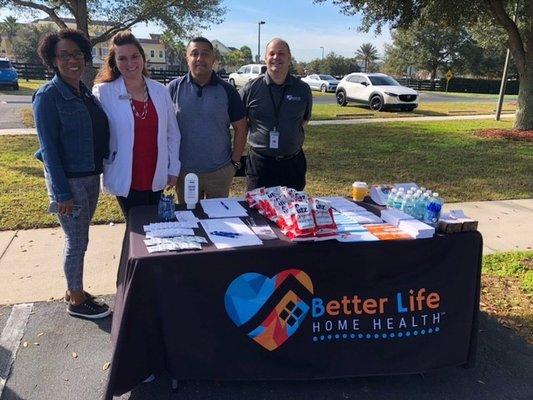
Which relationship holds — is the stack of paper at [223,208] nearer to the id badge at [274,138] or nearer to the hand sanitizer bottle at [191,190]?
the hand sanitizer bottle at [191,190]

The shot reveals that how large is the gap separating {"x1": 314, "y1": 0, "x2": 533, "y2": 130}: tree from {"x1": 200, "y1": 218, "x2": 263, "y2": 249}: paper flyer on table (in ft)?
35.4

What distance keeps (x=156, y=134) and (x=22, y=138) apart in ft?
27.6

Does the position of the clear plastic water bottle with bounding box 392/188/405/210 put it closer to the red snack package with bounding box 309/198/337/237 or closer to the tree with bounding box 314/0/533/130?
the red snack package with bounding box 309/198/337/237


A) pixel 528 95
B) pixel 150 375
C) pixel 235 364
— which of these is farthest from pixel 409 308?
pixel 528 95

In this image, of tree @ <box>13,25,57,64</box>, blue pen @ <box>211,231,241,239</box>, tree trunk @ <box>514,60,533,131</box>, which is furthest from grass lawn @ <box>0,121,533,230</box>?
tree @ <box>13,25,57,64</box>

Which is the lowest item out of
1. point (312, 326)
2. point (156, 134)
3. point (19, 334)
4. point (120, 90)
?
point (19, 334)

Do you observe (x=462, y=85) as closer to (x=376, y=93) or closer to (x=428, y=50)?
(x=428, y=50)

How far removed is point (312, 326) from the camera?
108 inches

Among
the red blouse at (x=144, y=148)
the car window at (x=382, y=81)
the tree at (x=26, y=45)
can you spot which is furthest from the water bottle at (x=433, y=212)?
the tree at (x=26, y=45)

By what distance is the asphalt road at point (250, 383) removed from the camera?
2719 millimetres

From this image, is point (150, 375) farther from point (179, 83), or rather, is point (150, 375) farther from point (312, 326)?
point (179, 83)

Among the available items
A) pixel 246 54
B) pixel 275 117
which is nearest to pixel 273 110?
pixel 275 117

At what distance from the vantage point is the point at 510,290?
4039 millimetres

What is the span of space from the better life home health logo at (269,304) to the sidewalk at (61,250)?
1.69 metres
